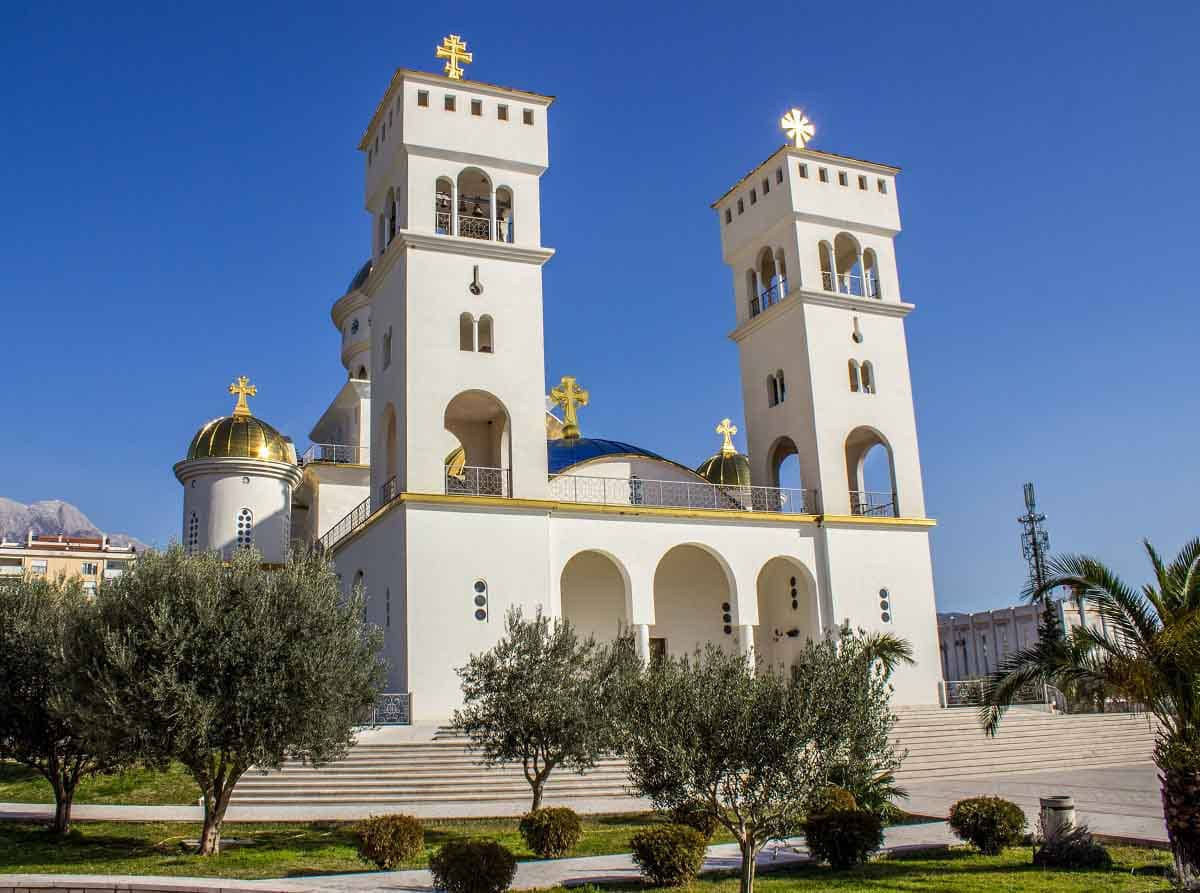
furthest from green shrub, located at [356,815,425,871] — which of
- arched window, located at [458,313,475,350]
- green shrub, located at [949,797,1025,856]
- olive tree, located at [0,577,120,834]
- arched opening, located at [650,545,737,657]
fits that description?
arched opening, located at [650,545,737,657]

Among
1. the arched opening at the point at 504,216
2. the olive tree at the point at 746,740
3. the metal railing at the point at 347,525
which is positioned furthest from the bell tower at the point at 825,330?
the olive tree at the point at 746,740

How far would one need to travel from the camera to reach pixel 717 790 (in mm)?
10797

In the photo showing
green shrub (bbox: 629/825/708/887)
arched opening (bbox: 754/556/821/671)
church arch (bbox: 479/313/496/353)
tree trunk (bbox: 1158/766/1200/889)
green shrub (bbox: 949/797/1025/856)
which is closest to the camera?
tree trunk (bbox: 1158/766/1200/889)

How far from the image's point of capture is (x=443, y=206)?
27.7 metres

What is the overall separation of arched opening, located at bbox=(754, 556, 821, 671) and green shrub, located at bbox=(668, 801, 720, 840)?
15.1 metres

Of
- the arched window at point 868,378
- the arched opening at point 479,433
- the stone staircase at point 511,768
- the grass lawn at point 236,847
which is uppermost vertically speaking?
the arched window at point 868,378

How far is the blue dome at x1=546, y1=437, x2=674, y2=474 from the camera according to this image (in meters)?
30.2

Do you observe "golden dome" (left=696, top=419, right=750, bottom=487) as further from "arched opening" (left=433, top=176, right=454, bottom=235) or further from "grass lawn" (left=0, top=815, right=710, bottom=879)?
"grass lawn" (left=0, top=815, right=710, bottom=879)

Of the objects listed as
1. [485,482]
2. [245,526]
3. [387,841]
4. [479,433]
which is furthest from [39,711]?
[245,526]

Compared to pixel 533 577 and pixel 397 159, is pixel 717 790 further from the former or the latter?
pixel 397 159

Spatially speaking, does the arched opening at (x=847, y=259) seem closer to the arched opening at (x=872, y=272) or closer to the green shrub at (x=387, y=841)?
the arched opening at (x=872, y=272)

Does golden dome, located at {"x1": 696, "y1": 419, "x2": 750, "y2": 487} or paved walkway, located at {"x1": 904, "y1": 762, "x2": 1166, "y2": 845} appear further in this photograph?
golden dome, located at {"x1": 696, "y1": 419, "x2": 750, "y2": 487}

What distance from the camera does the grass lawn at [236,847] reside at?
13.1 meters

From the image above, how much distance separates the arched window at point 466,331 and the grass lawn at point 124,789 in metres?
11.1
